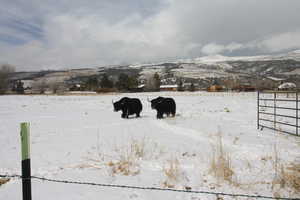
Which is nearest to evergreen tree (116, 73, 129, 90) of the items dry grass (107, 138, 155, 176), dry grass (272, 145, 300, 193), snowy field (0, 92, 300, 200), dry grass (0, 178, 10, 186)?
snowy field (0, 92, 300, 200)

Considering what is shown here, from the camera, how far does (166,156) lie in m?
4.86

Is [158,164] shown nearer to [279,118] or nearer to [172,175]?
[172,175]

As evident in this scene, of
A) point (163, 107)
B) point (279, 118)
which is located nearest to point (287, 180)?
point (163, 107)

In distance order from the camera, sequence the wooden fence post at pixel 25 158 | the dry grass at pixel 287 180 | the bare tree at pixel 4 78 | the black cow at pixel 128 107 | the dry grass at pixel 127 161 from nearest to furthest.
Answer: the wooden fence post at pixel 25 158 < the dry grass at pixel 287 180 < the dry grass at pixel 127 161 < the black cow at pixel 128 107 < the bare tree at pixel 4 78

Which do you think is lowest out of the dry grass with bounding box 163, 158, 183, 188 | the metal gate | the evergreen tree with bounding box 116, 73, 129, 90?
the dry grass with bounding box 163, 158, 183, 188

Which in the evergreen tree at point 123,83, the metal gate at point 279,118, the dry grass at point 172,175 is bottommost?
the dry grass at point 172,175

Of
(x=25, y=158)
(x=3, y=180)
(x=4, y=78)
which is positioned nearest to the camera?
(x=25, y=158)

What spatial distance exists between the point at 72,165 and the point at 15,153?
7.23 ft

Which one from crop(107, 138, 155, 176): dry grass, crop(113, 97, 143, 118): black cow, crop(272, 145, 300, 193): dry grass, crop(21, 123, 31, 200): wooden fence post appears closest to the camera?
crop(21, 123, 31, 200): wooden fence post

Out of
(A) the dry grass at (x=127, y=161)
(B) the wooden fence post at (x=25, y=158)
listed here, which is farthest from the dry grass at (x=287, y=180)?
(B) the wooden fence post at (x=25, y=158)

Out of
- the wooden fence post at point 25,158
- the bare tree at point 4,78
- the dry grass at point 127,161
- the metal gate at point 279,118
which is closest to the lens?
the wooden fence post at point 25,158

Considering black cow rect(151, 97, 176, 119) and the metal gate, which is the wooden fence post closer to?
the metal gate

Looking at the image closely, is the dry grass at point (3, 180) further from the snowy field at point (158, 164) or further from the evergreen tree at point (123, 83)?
the evergreen tree at point (123, 83)

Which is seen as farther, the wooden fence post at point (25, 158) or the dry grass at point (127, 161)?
the dry grass at point (127, 161)
